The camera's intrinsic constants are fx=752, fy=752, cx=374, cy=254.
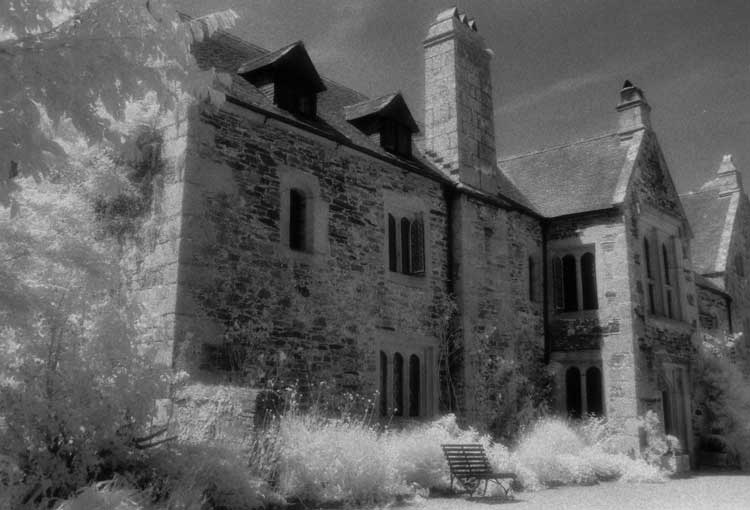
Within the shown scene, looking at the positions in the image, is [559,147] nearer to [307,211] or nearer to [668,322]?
[668,322]

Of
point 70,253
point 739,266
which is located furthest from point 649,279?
point 70,253

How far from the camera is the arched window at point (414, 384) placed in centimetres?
1415

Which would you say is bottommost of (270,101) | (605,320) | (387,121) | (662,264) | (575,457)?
(575,457)

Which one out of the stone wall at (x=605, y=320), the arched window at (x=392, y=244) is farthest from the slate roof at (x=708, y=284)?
the arched window at (x=392, y=244)

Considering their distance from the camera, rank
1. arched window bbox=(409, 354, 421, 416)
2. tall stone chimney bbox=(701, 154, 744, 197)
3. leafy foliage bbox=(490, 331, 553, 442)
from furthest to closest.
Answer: tall stone chimney bbox=(701, 154, 744, 197), leafy foliage bbox=(490, 331, 553, 442), arched window bbox=(409, 354, 421, 416)

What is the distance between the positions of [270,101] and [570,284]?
8.85m

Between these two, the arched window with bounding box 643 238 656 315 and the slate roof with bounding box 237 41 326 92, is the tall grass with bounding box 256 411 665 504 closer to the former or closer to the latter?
the arched window with bounding box 643 238 656 315

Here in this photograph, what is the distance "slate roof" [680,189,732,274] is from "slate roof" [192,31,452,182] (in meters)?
13.2

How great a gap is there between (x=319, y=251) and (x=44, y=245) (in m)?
5.18

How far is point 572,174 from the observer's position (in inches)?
773

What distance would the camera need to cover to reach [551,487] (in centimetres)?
1293

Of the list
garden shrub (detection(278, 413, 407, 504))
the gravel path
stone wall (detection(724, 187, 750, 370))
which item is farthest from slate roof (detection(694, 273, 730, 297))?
garden shrub (detection(278, 413, 407, 504))

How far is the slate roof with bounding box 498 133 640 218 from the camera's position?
18.1 meters

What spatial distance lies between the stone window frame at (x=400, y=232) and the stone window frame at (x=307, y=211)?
1613mm
